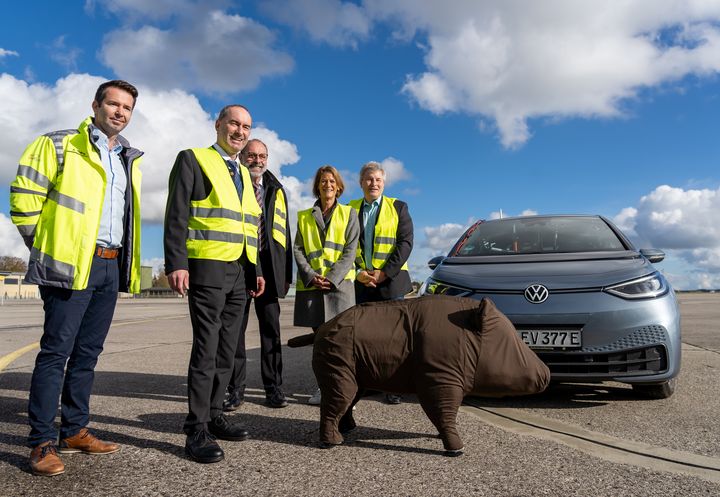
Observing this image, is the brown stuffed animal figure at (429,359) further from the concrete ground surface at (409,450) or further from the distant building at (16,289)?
the distant building at (16,289)

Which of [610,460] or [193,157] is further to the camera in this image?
[193,157]

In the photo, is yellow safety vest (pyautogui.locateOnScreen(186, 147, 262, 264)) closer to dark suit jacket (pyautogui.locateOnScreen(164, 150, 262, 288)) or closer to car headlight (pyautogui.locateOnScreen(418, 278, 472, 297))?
dark suit jacket (pyautogui.locateOnScreen(164, 150, 262, 288))

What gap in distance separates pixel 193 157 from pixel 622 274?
10.2 feet

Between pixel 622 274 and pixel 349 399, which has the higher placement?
pixel 622 274

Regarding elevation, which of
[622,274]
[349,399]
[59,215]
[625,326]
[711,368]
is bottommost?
[711,368]

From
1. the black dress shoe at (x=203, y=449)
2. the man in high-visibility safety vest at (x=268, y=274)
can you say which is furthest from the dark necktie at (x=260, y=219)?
the black dress shoe at (x=203, y=449)

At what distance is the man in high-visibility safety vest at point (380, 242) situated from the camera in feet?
14.7

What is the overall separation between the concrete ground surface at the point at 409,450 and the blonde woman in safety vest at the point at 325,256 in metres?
0.76

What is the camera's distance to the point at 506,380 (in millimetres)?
2936

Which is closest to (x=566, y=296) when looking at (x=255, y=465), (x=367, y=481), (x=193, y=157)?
(x=367, y=481)

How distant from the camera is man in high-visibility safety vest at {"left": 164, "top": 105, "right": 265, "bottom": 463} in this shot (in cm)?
309

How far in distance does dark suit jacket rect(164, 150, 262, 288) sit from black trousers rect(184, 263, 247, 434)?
0.22 feet

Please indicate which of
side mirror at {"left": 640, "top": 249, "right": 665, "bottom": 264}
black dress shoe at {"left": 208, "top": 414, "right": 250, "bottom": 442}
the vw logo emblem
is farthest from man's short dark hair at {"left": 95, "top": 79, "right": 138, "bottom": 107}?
side mirror at {"left": 640, "top": 249, "right": 665, "bottom": 264}

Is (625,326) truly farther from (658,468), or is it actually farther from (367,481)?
(367,481)
